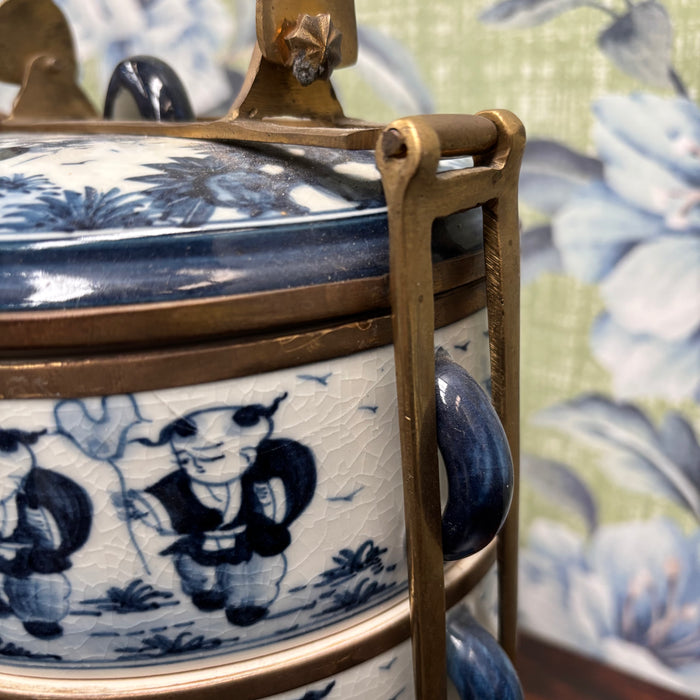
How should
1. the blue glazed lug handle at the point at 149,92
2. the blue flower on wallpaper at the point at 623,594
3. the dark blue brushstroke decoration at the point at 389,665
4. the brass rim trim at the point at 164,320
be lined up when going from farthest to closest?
the blue flower on wallpaper at the point at 623,594 < the blue glazed lug handle at the point at 149,92 < the dark blue brushstroke decoration at the point at 389,665 < the brass rim trim at the point at 164,320

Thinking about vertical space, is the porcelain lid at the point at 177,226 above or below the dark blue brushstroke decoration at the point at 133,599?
above

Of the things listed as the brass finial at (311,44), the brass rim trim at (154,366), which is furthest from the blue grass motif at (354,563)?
the brass finial at (311,44)

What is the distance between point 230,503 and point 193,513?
2 cm

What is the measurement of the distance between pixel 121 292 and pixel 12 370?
6 cm

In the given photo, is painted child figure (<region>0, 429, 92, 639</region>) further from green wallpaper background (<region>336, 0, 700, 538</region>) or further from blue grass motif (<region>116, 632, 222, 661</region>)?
green wallpaper background (<region>336, 0, 700, 538</region>)

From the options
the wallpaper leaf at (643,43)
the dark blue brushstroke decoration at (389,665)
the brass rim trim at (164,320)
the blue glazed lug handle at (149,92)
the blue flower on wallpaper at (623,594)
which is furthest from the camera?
the blue flower on wallpaper at (623,594)

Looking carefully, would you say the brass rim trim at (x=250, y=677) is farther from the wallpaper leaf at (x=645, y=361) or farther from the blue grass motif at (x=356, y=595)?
the wallpaper leaf at (x=645, y=361)

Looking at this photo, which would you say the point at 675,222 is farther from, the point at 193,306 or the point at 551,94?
the point at 193,306

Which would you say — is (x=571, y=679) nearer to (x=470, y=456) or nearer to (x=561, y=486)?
(x=561, y=486)

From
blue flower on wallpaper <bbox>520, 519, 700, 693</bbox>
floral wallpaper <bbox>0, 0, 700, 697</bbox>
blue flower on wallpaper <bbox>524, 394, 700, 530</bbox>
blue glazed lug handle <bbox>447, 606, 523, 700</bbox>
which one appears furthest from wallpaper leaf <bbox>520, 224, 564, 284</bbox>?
blue glazed lug handle <bbox>447, 606, 523, 700</bbox>

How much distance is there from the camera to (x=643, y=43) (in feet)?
2.08

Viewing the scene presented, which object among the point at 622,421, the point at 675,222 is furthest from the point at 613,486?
the point at 675,222

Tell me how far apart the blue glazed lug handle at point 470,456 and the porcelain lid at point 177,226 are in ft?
0.22

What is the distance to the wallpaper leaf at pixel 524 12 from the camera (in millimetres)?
660
